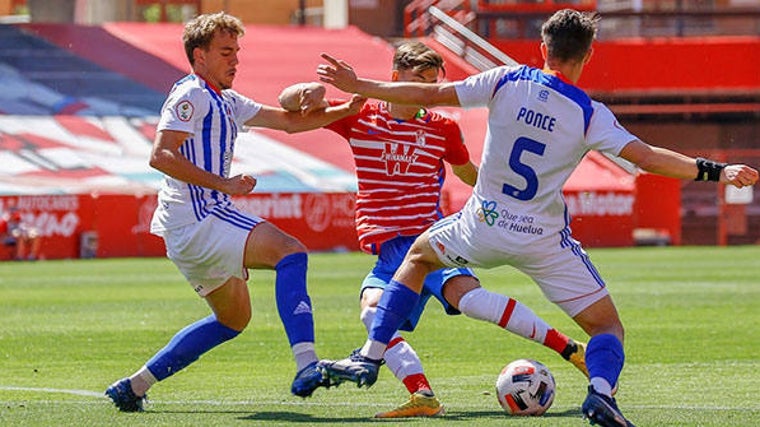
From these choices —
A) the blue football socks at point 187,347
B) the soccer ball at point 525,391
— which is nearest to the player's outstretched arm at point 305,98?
the blue football socks at point 187,347

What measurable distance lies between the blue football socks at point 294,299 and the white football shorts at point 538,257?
0.76m

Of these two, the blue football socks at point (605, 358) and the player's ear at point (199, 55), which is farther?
the player's ear at point (199, 55)

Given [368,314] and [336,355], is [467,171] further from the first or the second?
[336,355]

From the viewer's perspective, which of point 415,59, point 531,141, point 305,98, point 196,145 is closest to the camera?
point 531,141

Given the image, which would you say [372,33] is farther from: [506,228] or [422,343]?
[506,228]

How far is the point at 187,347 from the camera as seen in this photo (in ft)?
28.0

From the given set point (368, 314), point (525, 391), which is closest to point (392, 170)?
point (368, 314)

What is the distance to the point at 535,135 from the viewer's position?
7.33 m

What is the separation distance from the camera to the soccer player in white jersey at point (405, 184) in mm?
8453

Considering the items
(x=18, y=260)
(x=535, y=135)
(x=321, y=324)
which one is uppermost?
(x=535, y=135)

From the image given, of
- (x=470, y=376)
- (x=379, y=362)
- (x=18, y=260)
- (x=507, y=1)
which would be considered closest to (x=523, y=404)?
(x=379, y=362)

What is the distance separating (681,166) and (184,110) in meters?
2.56

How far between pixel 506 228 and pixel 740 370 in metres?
3.81

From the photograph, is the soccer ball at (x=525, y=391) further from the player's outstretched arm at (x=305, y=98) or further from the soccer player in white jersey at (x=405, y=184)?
the player's outstretched arm at (x=305, y=98)
